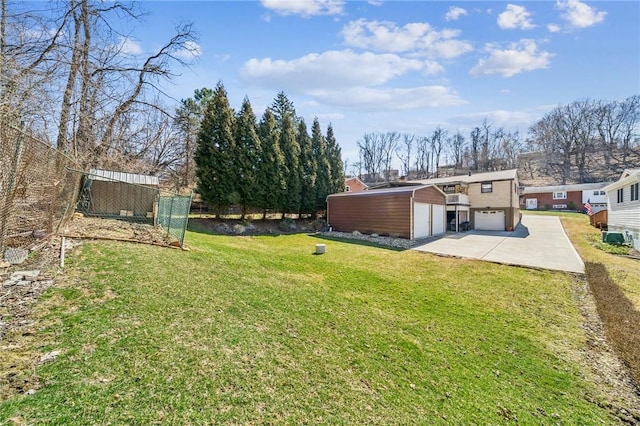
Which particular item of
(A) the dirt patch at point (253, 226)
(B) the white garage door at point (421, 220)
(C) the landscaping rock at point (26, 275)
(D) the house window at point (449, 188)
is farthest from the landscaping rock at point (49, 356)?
(D) the house window at point (449, 188)

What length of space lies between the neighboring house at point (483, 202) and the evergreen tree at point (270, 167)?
10802 mm

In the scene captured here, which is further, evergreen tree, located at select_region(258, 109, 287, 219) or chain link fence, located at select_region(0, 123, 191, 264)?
evergreen tree, located at select_region(258, 109, 287, 219)

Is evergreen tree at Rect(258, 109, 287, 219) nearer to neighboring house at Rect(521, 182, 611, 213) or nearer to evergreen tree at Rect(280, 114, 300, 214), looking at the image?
evergreen tree at Rect(280, 114, 300, 214)

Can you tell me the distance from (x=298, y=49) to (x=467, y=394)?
11.4m

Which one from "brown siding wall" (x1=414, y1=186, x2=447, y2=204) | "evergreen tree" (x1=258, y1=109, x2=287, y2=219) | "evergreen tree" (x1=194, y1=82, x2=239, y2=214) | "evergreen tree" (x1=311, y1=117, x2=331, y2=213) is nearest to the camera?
"brown siding wall" (x1=414, y1=186, x2=447, y2=204)

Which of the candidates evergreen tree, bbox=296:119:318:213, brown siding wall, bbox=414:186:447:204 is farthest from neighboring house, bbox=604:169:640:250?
evergreen tree, bbox=296:119:318:213

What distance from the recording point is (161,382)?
8.14ft

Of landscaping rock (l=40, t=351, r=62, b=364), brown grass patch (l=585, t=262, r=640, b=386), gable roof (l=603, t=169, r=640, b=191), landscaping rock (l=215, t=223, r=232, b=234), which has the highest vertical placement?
gable roof (l=603, t=169, r=640, b=191)

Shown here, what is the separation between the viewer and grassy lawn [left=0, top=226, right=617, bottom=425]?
92.7 inches

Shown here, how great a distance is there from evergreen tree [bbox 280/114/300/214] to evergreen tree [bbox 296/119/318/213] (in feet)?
2.34

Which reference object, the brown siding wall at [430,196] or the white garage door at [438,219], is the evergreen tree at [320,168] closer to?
the brown siding wall at [430,196]

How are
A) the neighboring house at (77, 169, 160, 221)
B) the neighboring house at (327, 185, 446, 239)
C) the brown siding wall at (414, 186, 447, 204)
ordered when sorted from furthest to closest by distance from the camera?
the brown siding wall at (414, 186, 447, 204) → the neighboring house at (327, 185, 446, 239) → the neighboring house at (77, 169, 160, 221)

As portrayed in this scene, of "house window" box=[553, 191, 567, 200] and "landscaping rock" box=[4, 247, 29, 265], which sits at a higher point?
"house window" box=[553, 191, 567, 200]

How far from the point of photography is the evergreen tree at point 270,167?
728 inches
